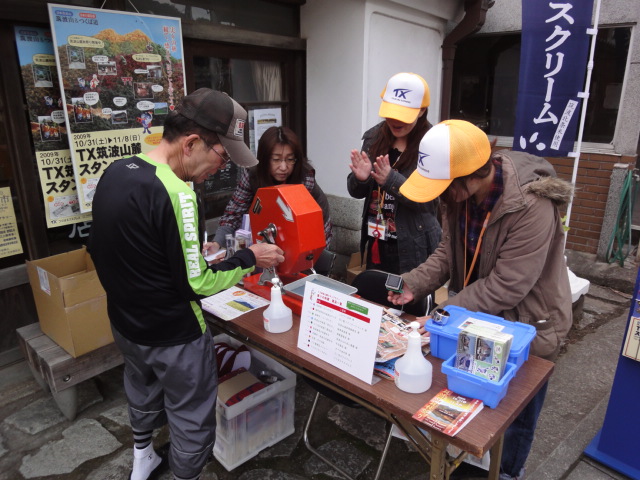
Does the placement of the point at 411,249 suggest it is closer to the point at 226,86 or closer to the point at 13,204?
the point at 226,86

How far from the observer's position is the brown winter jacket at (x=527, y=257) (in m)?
1.85

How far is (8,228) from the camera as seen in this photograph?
10.2 feet

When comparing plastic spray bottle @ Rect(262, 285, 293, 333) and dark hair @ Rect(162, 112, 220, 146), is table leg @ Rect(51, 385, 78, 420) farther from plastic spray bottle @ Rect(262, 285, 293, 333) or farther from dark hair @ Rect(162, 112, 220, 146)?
dark hair @ Rect(162, 112, 220, 146)

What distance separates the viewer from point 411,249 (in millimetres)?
2922

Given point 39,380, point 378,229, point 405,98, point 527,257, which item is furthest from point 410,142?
point 39,380

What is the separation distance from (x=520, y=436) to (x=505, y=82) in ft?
16.6

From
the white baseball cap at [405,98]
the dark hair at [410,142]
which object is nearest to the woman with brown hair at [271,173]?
the dark hair at [410,142]

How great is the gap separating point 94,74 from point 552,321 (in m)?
3.12

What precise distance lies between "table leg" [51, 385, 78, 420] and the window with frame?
5496 millimetres

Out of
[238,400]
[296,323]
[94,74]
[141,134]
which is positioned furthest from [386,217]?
[94,74]

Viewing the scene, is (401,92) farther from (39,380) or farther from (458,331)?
(39,380)

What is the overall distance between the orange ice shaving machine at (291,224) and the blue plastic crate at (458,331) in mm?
685

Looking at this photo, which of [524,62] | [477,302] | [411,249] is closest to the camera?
[477,302]

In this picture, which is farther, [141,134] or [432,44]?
[432,44]
